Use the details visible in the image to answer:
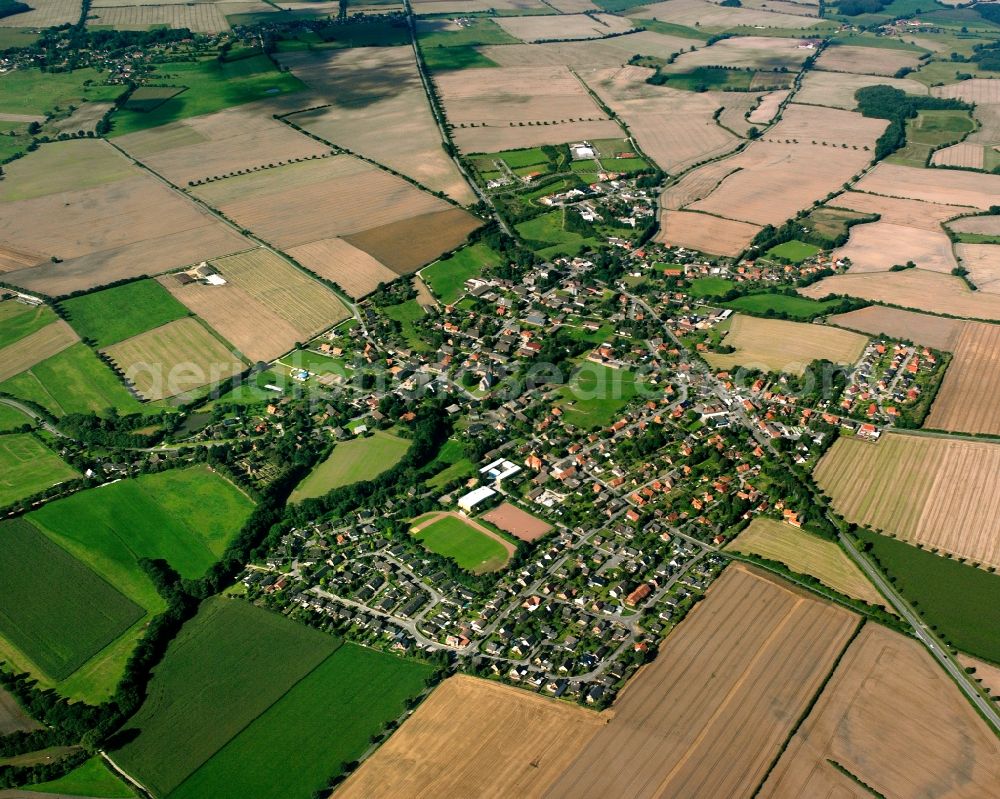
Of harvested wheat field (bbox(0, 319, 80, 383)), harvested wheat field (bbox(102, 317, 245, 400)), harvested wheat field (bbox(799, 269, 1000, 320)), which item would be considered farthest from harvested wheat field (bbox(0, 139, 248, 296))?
harvested wheat field (bbox(799, 269, 1000, 320))

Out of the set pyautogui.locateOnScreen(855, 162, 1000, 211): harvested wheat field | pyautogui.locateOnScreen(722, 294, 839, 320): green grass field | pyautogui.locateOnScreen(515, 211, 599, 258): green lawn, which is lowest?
pyautogui.locateOnScreen(722, 294, 839, 320): green grass field

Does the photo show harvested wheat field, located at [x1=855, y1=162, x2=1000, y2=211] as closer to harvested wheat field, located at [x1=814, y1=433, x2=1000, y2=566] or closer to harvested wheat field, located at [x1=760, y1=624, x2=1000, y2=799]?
harvested wheat field, located at [x1=814, y1=433, x2=1000, y2=566]

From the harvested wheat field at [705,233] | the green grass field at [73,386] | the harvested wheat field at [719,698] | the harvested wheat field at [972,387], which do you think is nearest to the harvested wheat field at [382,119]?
the harvested wheat field at [705,233]

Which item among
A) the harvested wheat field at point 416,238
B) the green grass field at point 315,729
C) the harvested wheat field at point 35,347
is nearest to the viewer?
the green grass field at point 315,729

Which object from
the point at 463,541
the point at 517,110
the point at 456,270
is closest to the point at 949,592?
the point at 463,541

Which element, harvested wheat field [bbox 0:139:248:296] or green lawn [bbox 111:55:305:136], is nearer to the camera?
harvested wheat field [bbox 0:139:248:296]

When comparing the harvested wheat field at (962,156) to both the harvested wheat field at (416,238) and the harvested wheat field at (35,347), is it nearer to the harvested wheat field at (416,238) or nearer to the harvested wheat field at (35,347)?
the harvested wheat field at (416,238)

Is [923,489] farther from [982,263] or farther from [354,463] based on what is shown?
[982,263]
